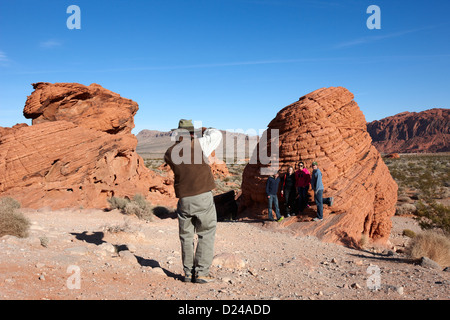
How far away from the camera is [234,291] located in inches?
167

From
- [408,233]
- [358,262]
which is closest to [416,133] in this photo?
[408,233]

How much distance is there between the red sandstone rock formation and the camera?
97.4m

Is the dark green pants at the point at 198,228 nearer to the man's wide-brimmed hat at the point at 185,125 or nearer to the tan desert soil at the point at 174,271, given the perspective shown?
the tan desert soil at the point at 174,271

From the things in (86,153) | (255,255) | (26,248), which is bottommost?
(255,255)

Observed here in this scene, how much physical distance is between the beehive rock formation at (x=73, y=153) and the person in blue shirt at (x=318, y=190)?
28.4 feet

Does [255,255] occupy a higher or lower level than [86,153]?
lower

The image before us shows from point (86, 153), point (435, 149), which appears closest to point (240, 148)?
point (435, 149)

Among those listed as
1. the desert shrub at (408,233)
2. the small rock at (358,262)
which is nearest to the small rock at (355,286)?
the small rock at (358,262)

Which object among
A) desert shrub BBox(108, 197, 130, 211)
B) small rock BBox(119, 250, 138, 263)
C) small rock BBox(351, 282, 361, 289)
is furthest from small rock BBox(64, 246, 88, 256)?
desert shrub BBox(108, 197, 130, 211)

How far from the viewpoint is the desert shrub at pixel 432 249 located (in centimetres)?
669

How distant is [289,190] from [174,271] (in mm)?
5858

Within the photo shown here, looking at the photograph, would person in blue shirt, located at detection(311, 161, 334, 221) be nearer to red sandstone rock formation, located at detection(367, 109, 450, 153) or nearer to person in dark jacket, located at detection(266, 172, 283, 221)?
person in dark jacket, located at detection(266, 172, 283, 221)
